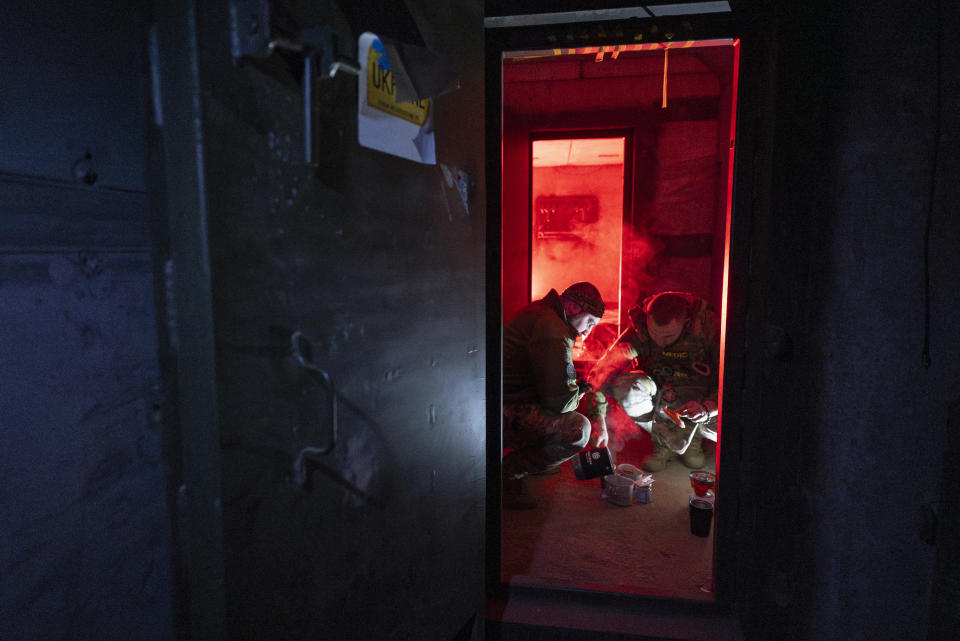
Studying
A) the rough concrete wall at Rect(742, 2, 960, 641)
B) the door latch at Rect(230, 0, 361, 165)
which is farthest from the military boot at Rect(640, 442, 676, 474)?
the door latch at Rect(230, 0, 361, 165)

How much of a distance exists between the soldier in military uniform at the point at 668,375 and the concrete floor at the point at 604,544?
0.44 meters

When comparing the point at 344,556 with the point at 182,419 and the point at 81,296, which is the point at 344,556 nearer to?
the point at 182,419

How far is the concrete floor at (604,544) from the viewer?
238cm

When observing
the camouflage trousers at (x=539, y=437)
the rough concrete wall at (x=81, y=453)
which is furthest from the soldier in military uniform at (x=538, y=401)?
the rough concrete wall at (x=81, y=453)

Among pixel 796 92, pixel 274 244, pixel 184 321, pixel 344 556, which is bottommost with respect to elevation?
pixel 344 556

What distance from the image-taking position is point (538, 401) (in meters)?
3.54

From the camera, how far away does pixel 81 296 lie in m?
1.07

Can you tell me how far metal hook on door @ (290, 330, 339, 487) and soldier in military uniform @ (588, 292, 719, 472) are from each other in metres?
3.29

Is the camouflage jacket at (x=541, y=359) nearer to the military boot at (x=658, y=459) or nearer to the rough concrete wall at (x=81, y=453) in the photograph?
the military boot at (x=658, y=459)

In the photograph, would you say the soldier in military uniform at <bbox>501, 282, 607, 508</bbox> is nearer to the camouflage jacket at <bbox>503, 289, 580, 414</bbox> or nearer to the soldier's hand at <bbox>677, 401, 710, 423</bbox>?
the camouflage jacket at <bbox>503, 289, 580, 414</bbox>

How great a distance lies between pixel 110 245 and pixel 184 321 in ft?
1.51

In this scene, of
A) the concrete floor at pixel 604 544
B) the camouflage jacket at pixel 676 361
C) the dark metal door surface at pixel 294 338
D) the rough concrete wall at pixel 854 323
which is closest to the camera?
the dark metal door surface at pixel 294 338

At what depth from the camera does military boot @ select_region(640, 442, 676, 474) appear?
3.91 m

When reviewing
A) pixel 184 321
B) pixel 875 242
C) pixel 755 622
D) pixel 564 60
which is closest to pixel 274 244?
pixel 184 321
